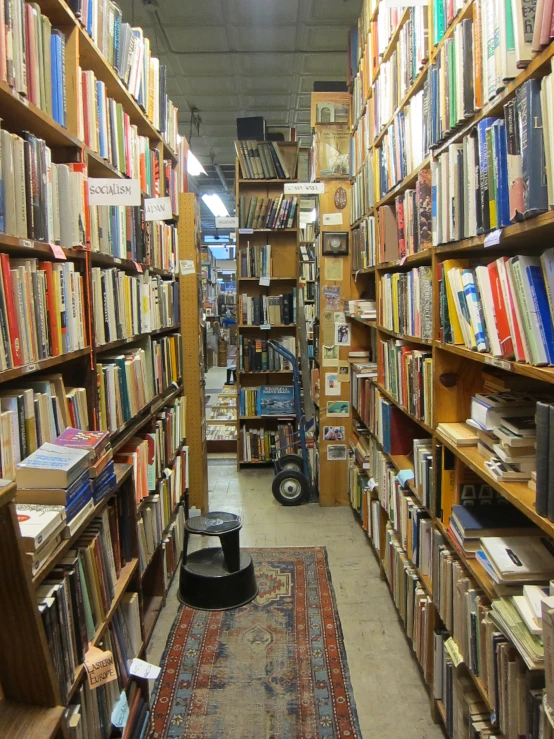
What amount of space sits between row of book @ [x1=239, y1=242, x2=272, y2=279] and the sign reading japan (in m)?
3.20

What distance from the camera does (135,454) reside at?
7.81ft

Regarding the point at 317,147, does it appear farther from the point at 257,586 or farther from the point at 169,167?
the point at 257,586

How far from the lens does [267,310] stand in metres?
5.11

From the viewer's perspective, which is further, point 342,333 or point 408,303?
point 342,333

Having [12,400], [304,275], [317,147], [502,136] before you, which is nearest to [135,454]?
[12,400]

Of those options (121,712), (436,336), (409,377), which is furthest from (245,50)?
(121,712)

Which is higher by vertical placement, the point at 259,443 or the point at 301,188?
the point at 301,188

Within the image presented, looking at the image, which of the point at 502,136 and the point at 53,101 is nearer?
the point at 502,136

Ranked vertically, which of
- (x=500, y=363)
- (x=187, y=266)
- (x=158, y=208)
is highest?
(x=158, y=208)

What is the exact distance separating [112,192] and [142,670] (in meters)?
1.57

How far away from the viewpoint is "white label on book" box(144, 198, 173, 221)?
7.83 feet

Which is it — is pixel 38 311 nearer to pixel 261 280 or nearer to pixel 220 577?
pixel 220 577

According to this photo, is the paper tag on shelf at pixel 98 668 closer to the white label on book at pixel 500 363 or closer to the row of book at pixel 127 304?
the row of book at pixel 127 304

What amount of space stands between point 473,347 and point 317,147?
289 centimetres
